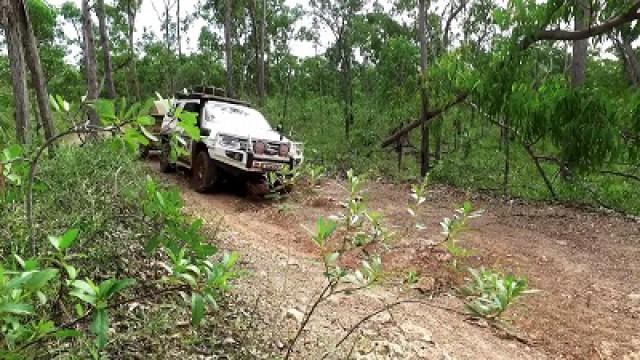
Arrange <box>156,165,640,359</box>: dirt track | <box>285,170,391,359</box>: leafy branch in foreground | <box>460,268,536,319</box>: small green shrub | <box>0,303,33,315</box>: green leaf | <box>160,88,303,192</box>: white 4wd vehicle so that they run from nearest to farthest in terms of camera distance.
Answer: <box>0,303,33,315</box>: green leaf
<box>460,268,536,319</box>: small green shrub
<box>285,170,391,359</box>: leafy branch in foreground
<box>156,165,640,359</box>: dirt track
<box>160,88,303,192</box>: white 4wd vehicle

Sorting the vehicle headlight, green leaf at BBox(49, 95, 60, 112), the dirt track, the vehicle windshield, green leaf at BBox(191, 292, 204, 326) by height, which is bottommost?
the dirt track

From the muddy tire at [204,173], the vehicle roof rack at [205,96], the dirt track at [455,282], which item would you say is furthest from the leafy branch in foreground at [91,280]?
the vehicle roof rack at [205,96]

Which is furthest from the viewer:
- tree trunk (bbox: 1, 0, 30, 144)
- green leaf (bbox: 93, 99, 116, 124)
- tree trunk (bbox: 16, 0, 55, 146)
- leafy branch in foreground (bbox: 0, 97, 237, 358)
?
tree trunk (bbox: 16, 0, 55, 146)

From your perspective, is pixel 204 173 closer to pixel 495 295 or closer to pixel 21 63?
pixel 21 63

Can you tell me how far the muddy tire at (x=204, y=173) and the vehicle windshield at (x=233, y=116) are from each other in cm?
83

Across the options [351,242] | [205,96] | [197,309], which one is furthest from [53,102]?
[205,96]

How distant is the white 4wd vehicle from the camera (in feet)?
28.1

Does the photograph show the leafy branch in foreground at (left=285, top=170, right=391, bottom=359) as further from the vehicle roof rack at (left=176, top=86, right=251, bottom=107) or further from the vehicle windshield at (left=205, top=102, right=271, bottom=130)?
the vehicle roof rack at (left=176, top=86, right=251, bottom=107)

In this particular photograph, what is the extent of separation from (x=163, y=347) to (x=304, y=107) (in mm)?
23791

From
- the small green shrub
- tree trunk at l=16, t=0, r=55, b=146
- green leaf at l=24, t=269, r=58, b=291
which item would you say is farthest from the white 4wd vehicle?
green leaf at l=24, t=269, r=58, b=291

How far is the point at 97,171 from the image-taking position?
525 cm

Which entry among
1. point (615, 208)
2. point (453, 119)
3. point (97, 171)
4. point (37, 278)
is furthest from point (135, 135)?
point (453, 119)

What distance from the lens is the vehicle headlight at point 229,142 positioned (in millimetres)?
8703

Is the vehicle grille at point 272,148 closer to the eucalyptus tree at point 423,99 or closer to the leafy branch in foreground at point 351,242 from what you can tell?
the eucalyptus tree at point 423,99
